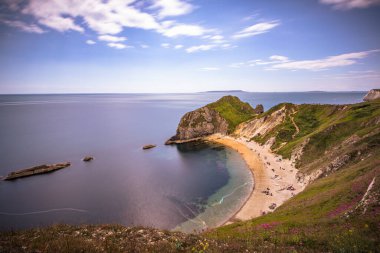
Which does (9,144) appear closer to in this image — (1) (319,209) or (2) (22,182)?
(2) (22,182)

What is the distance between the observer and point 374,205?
2058cm

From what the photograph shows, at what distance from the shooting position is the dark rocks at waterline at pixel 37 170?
7107 centimetres

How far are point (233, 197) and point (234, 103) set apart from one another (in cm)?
11650

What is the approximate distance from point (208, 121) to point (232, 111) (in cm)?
2574

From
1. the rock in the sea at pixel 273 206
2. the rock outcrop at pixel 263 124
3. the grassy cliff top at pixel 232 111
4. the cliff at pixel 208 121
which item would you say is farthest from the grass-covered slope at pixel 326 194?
the cliff at pixel 208 121

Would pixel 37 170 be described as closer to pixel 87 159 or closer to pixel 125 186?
pixel 87 159

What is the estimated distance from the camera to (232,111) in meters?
153

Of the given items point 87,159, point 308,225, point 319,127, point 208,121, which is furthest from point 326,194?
point 208,121

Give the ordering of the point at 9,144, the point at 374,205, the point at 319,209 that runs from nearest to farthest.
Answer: the point at 374,205 → the point at 319,209 → the point at 9,144

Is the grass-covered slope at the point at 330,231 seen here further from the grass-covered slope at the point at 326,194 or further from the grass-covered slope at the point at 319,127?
the grass-covered slope at the point at 319,127

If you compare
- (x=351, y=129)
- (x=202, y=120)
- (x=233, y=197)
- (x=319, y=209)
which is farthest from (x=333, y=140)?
(x=202, y=120)

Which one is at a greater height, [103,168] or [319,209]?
[319,209]

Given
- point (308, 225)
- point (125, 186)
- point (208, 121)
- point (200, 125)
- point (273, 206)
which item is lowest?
point (125, 186)

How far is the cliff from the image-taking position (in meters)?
130
